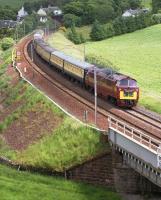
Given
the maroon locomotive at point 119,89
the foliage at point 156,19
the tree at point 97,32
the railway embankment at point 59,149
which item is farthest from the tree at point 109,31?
the maroon locomotive at point 119,89

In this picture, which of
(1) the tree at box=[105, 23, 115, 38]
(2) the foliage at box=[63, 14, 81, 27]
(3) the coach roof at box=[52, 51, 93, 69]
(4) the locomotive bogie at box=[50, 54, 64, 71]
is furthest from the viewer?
(2) the foliage at box=[63, 14, 81, 27]

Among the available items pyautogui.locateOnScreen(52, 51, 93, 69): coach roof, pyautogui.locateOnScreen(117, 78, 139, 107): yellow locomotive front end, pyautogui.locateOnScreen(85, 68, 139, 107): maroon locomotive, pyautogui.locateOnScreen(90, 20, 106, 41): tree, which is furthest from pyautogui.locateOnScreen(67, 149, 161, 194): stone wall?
pyautogui.locateOnScreen(90, 20, 106, 41): tree

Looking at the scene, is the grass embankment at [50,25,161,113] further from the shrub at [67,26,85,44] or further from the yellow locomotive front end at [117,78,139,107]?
the shrub at [67,26,85,44]

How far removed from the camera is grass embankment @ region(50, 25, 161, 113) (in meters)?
67.3

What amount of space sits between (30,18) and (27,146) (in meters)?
128

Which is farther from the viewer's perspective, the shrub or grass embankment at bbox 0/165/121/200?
the shrub

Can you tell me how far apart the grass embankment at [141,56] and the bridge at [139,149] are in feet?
45.0

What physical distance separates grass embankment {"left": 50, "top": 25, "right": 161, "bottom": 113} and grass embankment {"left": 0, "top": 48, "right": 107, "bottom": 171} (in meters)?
10.3

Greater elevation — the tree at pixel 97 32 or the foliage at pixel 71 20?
the foliage at pixel 71 20

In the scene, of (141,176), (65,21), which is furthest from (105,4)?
(141,176)

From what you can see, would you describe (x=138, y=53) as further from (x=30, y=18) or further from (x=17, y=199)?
(x=17, y=199)

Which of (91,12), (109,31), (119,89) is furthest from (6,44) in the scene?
(119,89)

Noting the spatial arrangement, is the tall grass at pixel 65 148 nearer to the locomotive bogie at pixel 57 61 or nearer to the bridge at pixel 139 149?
the bridge at pixel 139 149

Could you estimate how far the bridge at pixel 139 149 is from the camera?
116 ft
